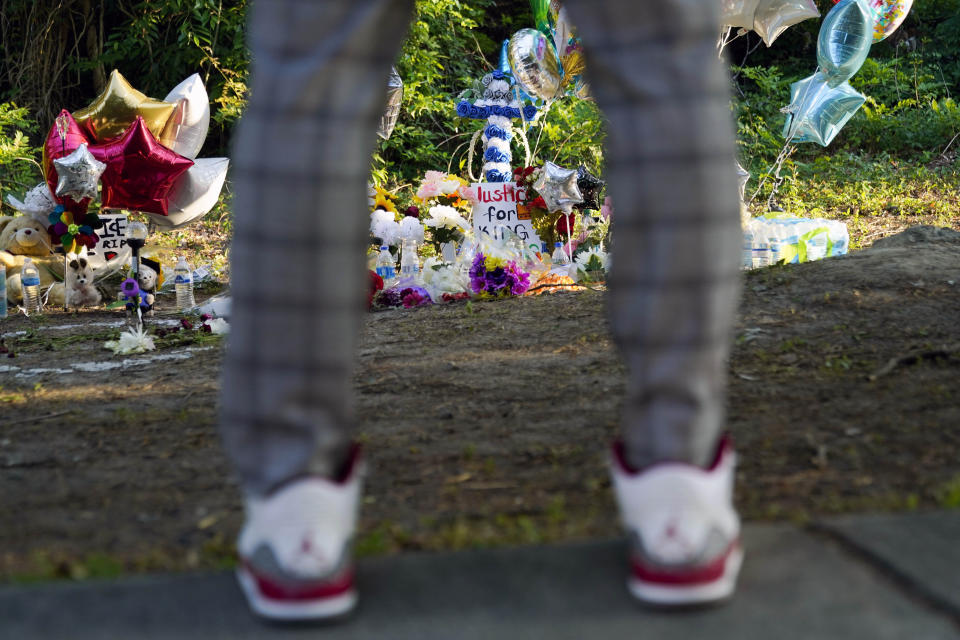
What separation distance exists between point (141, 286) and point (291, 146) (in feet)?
11.9

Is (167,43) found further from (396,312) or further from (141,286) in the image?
(396,312)

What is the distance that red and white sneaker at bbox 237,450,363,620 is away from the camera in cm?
87

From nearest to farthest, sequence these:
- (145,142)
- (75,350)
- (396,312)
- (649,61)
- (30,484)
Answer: (649,61) < (30,484) < (75,350) < (396,312) < (145,142)

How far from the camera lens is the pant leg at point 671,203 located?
2.84 feet

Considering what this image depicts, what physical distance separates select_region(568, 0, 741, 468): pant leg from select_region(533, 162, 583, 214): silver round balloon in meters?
3.39

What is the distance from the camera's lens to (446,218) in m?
4.34

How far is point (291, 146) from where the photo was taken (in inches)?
34.1

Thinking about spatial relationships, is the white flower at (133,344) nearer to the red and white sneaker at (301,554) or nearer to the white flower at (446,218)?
the white flower at (446,218)

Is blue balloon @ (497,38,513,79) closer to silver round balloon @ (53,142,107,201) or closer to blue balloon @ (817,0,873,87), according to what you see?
Answer: blue balloon @ (817,0,873,87)

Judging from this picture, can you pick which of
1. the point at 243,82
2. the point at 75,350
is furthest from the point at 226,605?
the point at 243,82

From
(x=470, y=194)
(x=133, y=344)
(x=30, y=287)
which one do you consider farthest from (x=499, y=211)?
(x=30, y=287)

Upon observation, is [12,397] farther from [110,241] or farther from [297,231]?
[110,241]

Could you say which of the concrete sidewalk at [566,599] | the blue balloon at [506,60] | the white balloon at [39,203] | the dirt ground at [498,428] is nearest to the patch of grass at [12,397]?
the dirt ground at [498,428]

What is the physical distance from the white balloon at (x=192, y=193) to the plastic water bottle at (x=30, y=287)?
23.1 inches
